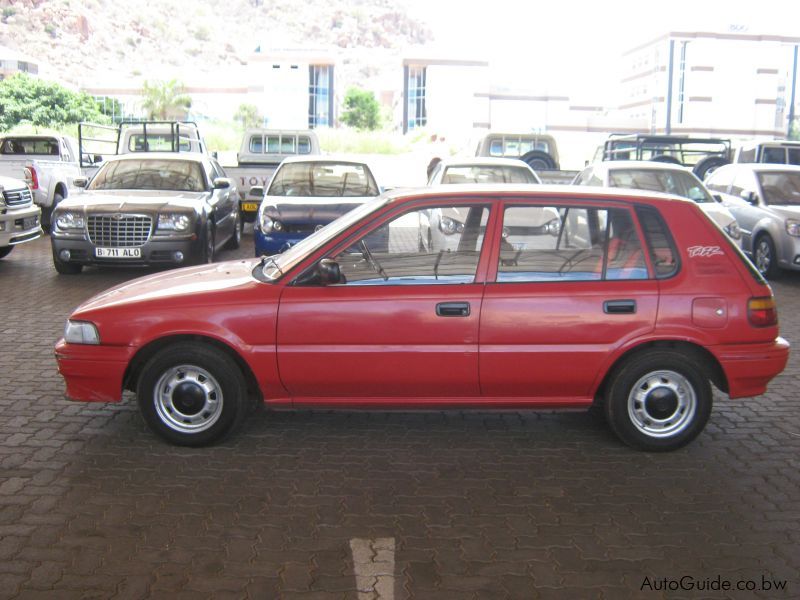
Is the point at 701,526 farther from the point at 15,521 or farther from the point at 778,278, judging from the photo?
the point at 778,278

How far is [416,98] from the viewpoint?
107312mm

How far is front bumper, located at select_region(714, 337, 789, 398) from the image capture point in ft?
17.5

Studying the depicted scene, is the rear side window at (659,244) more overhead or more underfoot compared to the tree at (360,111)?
more underfoot

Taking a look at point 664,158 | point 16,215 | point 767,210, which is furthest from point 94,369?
point 664,158

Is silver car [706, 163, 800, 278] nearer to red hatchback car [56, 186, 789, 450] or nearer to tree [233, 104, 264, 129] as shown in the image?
red hatchback car [56, 186, 789, 450]

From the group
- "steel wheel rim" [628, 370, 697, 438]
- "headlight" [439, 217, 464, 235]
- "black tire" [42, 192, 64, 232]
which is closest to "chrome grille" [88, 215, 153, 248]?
"headlight" [439, 217, 464, 235]

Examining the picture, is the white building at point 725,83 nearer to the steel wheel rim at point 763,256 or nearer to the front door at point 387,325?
the steel wheel rim at point 763,256

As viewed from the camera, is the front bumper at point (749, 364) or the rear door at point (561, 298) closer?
the rear door at point (561, 298)

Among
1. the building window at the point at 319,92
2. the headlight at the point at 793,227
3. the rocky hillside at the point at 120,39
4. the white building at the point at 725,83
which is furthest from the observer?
the rocky hillside at the point at 120,39

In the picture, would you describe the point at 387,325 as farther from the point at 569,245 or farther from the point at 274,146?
the point at 274,146

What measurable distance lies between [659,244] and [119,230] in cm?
809

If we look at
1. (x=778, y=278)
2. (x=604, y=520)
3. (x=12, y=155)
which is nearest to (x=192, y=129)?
(x=12, y=155)

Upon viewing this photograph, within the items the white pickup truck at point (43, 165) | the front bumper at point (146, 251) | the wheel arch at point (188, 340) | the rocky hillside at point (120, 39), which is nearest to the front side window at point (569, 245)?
the wheel arch at point (188, 340)

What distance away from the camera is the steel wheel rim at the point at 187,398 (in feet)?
17.7
